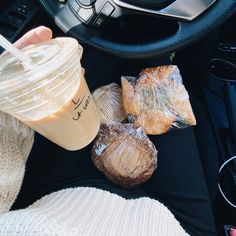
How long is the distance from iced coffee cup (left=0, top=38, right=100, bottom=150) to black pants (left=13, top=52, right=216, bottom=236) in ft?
0.55

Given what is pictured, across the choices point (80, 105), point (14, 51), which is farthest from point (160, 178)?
point (14, 51)

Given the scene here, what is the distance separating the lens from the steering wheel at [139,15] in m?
0.89

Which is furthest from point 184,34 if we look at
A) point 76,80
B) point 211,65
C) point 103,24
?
point 211,65

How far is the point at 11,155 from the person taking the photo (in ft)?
2.77

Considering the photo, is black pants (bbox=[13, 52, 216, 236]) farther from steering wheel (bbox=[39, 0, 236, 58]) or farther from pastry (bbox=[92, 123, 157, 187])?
steering wheel (bbox=[39, 0, 236, 58])

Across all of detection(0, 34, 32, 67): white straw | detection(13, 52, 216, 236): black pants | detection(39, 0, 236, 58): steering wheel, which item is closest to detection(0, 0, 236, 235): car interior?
detection(39, 0, 236, 58): steering wheel

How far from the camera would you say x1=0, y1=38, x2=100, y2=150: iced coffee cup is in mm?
682

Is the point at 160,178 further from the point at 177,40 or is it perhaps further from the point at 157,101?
the point at 177,40

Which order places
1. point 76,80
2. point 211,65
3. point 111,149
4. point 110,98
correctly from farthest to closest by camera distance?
point 211,65 < point 110,98 < point 111,149 < point 76,80

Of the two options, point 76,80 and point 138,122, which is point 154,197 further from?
point 76,80

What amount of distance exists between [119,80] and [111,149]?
10.4 inches

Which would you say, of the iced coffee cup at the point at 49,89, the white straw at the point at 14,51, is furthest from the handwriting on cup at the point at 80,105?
the white straw at the point at 14,51

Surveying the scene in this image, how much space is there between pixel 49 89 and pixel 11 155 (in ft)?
0.74

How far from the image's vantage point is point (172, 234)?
80cm
